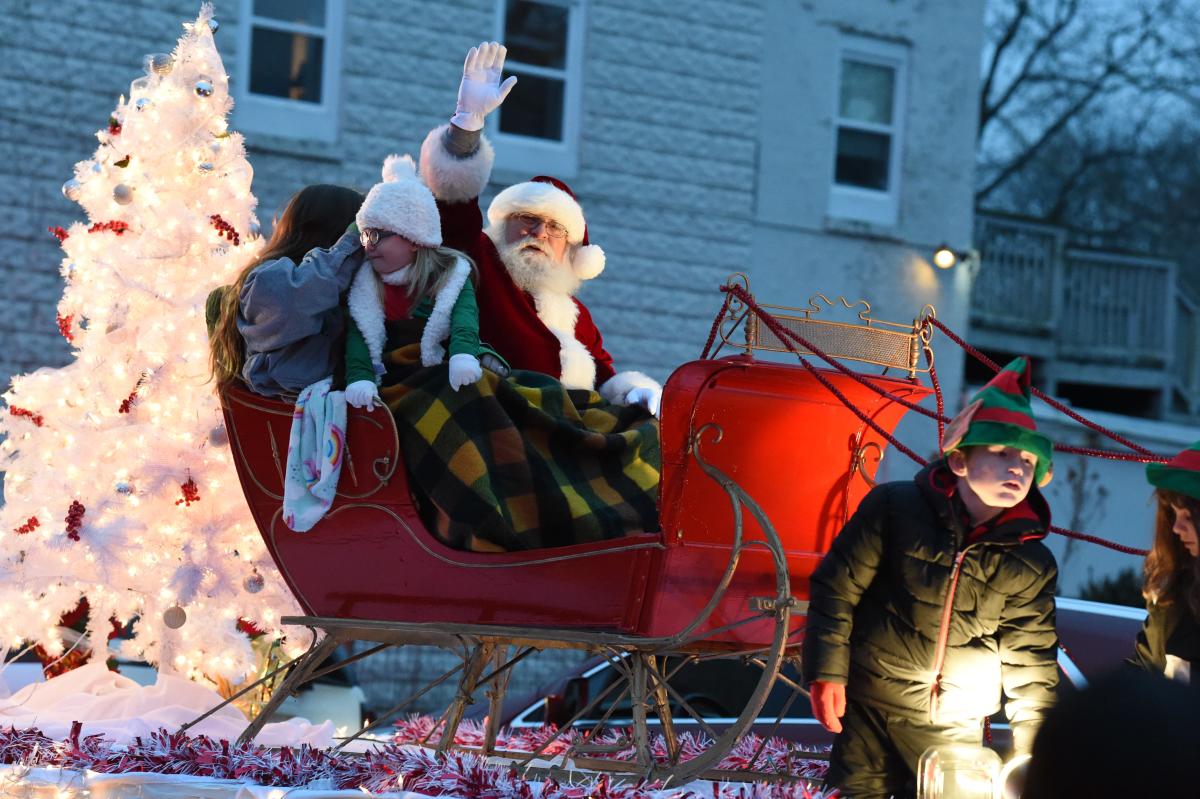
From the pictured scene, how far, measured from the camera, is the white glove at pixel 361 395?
4.53 m

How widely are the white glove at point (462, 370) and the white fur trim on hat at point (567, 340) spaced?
80 centimetres

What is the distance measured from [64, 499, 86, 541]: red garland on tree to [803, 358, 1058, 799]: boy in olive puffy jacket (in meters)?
3.41

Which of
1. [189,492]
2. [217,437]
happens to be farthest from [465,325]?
[189,492]

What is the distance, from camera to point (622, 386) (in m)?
5.43

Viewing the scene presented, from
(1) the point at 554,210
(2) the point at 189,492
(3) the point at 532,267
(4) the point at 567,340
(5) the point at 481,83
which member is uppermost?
(5) the point at 481,83

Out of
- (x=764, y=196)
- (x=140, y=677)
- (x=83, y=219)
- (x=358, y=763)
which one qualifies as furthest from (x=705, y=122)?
(x=358, y=763)

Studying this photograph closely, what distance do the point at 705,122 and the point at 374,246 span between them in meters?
8.55

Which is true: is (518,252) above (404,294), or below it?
above

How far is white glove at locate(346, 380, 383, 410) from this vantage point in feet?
14.9

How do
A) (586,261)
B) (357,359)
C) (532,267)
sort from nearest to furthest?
(357,359) < (532,267) < (586,261)

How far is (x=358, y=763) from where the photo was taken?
4.28m

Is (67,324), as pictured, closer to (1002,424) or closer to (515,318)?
(515,318)

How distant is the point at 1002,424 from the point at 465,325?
1.70 m

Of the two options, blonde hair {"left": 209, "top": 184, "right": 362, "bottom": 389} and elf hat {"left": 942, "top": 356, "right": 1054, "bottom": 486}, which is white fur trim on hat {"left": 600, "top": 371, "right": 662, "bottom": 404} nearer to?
blonde hair {"left": 209, "top": 184, "right": 362, "bottom": 389}
